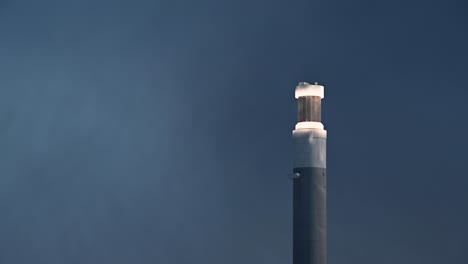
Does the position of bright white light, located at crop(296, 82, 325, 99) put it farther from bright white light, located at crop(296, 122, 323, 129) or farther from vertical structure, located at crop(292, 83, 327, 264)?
bright white light, located at crop(296, 122, 323, 129)

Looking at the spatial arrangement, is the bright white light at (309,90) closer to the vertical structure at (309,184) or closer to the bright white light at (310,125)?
the vertical structure at (309,184)

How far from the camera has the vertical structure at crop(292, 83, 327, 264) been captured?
83438 mm

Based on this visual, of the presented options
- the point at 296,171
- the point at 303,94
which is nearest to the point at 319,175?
the point at 296,171

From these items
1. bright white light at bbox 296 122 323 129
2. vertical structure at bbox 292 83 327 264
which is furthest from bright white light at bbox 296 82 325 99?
bright white light at bbox 296 122 323 129

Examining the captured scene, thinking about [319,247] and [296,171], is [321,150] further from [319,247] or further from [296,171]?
[319,247]

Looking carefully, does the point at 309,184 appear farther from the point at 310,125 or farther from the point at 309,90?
the point at 309,90

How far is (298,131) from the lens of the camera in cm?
8569

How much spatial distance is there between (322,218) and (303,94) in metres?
10.9

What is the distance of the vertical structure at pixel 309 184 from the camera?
8344cm

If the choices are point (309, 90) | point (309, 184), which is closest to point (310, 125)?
point (309, 90)

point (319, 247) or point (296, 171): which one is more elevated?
point (296, 171)

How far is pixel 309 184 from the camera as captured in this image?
276ft

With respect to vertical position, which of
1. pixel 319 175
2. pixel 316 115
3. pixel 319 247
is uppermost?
pixel 316 115

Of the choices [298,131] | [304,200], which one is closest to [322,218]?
[304,200]
